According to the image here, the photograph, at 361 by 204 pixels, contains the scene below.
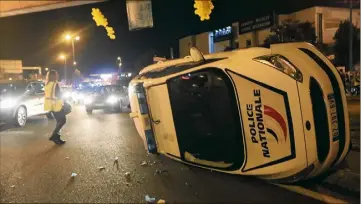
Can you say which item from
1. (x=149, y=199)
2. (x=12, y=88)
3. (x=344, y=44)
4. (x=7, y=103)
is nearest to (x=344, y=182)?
(x=149, y=199)

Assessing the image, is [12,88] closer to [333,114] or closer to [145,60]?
[333,114]

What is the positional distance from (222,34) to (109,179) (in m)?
46.3

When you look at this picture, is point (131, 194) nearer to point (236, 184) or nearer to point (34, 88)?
point (236, 184)

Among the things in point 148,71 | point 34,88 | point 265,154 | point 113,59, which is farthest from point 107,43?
point 265,154

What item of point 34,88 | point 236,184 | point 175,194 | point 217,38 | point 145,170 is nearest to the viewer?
point 175,194

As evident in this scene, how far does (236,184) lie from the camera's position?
19.1ft

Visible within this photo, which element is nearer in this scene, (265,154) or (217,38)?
(265,154)

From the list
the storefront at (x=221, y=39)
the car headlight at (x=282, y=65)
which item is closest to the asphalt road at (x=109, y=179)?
the car headlight at (x=282, y=65)

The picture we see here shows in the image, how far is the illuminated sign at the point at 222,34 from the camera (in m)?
49.5

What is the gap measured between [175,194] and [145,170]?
1575mm

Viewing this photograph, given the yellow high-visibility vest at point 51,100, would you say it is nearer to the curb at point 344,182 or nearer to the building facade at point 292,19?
the curb at point 344,182

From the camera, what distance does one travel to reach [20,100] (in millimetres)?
14070

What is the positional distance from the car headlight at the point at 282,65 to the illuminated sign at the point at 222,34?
45.1 m

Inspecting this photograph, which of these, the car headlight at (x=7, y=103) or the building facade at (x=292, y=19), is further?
the building facade at (x=292, y=19)
